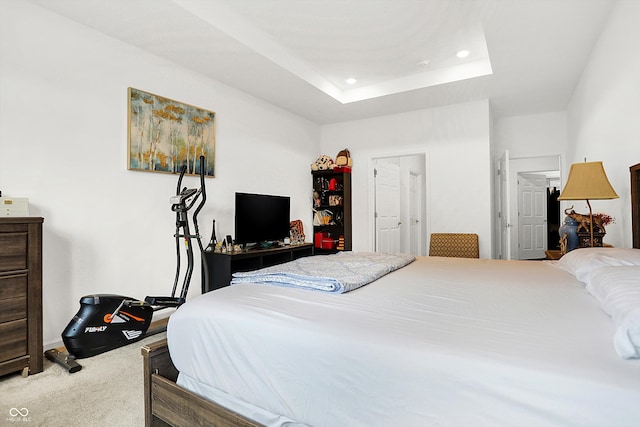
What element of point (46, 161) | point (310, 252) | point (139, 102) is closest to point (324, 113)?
point (310, 252)

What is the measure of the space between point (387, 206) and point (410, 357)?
197 inches

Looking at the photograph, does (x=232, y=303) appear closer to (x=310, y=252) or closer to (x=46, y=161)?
(x=46, y=161)

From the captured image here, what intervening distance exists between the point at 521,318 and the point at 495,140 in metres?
4.91

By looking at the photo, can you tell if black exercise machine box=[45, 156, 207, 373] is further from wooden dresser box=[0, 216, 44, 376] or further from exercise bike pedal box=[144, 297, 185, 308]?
wooden dresser box=[0, 216, 44, 376]

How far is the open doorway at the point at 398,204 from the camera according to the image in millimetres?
5551

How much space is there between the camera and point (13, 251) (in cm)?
217

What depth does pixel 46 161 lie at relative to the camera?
259 cm

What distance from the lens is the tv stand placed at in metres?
3.60

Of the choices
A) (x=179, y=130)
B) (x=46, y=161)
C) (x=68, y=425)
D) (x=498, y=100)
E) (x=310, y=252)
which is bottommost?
(x=68, y=425)

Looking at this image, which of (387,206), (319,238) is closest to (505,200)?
(387,206)

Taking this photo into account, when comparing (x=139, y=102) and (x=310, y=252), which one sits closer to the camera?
(x=139, y=102)

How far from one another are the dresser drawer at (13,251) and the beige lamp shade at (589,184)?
389 centimetres

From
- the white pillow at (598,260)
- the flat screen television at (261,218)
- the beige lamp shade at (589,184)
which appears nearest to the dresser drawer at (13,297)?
the flat screen television at (261,218)

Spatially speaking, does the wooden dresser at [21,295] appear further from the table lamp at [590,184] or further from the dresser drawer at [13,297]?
the table lamp at [590,184]
